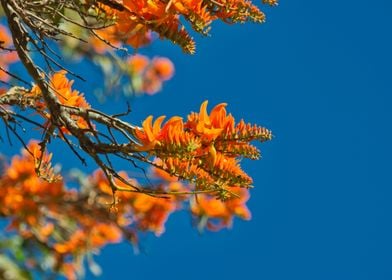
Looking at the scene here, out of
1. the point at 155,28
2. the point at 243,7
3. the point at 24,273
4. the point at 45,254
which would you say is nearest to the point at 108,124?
the point at 155,28

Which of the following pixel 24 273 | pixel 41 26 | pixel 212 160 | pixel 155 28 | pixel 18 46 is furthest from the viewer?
pixel 24 273

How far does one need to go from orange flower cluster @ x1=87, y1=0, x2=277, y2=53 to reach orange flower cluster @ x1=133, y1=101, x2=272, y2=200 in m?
0.16

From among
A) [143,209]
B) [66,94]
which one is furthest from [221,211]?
[66,94]

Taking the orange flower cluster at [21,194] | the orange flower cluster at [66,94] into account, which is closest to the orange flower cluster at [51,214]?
the orange flower cluster at [21,194]

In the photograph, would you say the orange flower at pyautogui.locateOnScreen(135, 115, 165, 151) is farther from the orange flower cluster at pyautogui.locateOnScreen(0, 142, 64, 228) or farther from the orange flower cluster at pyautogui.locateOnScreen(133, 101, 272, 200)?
the orange flower cluster at pyautogui.locateOnScreen(0, 142, 64, 228)

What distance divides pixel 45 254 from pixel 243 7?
3162mm

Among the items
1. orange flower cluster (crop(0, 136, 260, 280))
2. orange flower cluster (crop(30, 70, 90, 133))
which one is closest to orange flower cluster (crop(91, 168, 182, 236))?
orange flower cluster (crop(0, 136, 260, 280))

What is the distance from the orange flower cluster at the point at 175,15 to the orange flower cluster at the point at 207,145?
16cm

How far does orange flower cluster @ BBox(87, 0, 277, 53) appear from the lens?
4.66ft

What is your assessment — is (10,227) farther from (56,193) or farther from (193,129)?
(193,129)

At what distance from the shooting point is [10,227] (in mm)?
4430

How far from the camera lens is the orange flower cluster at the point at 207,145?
4.43 feet

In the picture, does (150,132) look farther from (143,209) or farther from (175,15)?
(143,209)

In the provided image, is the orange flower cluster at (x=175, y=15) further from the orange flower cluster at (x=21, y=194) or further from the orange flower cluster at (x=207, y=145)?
the orange flower cluster at (x=21, y=194)
